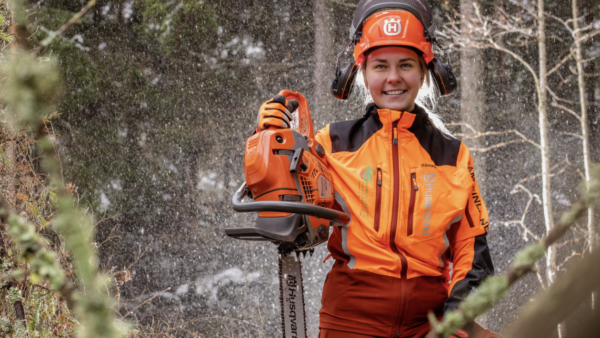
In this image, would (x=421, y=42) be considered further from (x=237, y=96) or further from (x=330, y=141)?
(x=237, y=96)

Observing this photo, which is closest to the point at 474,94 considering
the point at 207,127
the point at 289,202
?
the point at 207,127

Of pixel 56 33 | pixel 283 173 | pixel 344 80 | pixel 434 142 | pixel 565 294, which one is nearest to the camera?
pixel 565 294

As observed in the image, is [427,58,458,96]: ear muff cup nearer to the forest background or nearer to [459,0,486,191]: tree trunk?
[459,0,486,191]: tree trunk

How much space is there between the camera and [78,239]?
0.26 meters

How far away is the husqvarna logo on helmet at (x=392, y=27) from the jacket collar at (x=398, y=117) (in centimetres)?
32

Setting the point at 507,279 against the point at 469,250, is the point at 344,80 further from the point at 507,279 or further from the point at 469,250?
the point at 507,279

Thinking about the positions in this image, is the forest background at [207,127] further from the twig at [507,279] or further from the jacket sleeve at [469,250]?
the twig at [507,279]

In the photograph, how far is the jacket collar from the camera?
2.08 meters

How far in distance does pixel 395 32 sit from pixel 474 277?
40.8 inches

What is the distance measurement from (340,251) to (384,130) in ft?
1.82

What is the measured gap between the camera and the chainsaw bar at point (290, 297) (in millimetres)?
1965

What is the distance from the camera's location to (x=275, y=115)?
1.88 metres

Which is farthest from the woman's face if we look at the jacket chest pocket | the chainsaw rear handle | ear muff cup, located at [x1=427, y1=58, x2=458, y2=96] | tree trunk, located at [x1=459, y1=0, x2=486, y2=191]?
tree trunk, located at [x1=459, y1=0, x2=486, y2=191]

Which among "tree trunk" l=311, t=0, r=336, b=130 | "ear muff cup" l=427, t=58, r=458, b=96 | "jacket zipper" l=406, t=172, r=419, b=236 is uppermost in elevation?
"tree trunk" l=311, t=0, r=336, b=130
